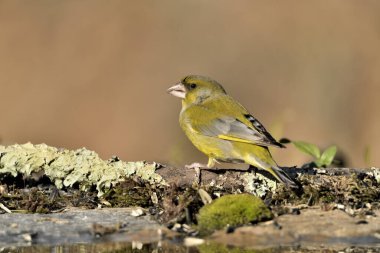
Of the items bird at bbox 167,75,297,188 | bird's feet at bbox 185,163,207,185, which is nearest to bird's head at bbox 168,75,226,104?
bird at bbox 167,75,297,188

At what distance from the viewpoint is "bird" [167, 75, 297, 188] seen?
24.7 feet

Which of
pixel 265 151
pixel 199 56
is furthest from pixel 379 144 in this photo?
pixel 265 151

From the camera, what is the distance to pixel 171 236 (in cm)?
616

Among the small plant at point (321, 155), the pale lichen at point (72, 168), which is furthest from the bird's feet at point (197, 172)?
the small plant at point (321, 155)

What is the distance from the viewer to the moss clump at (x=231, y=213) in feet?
20.5

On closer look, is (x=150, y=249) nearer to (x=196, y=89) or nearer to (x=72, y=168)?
(x=72, y=168)

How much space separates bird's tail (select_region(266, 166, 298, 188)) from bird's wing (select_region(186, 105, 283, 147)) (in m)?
0.25

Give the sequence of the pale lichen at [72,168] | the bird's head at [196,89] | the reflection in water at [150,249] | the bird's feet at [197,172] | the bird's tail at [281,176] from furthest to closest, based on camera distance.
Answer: the bird's head at [196,89] → the pale lichen at [72,168] → the bird's feet at [197,172] → the bird's tail at [281,176] → the reflection in water at [150,249]

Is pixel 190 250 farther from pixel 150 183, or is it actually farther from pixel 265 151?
pixel 265 151

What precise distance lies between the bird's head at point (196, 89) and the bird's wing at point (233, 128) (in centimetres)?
33

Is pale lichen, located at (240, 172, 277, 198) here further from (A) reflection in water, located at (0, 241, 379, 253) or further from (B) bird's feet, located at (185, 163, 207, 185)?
(A) reflection in water, located at (0, 241, 379, 253)

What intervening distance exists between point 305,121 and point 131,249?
8.82 meters

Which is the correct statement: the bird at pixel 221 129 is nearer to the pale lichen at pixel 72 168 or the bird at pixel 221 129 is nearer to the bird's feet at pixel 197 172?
the bird's feet at pixel 197 172

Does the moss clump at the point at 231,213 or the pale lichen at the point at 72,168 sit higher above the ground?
the pale lichen at the point at 72,168
